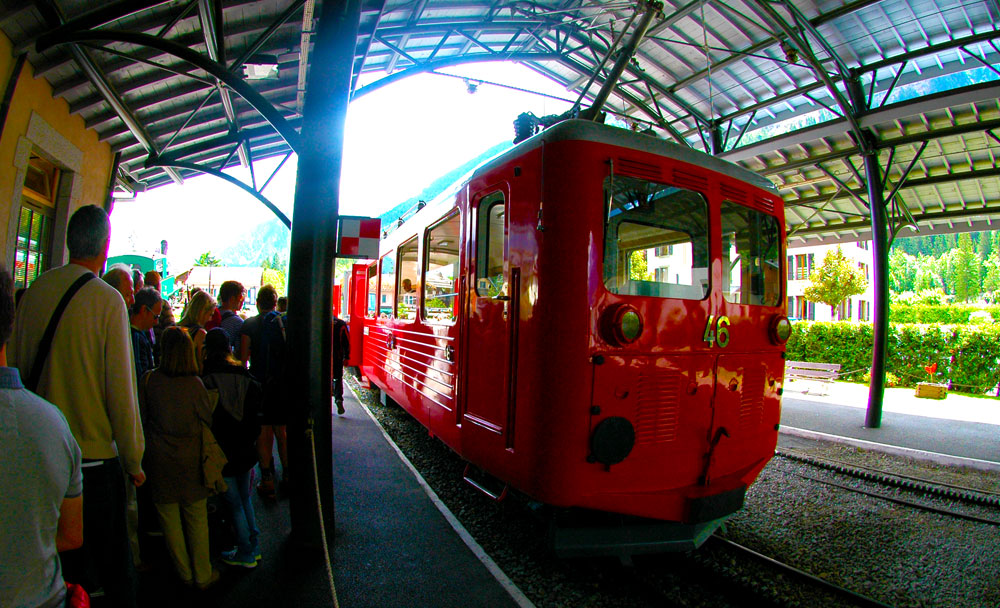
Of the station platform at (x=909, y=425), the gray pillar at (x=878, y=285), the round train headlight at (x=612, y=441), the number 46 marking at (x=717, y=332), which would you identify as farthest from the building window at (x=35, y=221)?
the gray pillar at (x=878, y=285)

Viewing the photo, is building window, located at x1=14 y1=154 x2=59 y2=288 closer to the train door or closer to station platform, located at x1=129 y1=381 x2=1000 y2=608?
station platform, located at x1=129 y1=381 x2=1000 y2=608

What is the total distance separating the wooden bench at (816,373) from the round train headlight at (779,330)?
9.97 m

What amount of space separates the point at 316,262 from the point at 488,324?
1332mm

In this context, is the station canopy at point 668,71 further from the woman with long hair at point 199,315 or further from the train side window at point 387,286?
the woman with long hair at point 199,315

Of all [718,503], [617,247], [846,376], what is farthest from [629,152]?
[846,376]

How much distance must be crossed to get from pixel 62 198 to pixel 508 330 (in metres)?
8.23

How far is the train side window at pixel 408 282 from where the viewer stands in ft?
18.4

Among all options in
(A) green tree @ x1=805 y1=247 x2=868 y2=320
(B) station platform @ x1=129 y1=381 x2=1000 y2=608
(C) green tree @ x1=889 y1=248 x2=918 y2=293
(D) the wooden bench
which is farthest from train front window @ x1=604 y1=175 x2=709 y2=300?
(C) green tree @ x1=889 y1=248 x2=918 y2=293

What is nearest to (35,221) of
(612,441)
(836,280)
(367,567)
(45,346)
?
(45,346)

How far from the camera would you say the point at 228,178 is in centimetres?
1076

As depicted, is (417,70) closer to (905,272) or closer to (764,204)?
(764,204)

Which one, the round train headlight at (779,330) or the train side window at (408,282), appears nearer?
the round train headlight at (779,330)

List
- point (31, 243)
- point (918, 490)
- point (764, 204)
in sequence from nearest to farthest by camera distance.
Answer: point (764, 204)
point (918, 490)
point (31, 243)

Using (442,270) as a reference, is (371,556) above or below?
below
